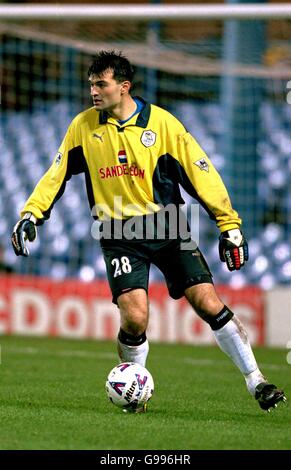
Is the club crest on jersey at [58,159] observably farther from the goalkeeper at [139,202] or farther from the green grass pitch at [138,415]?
the green grass pitch at [138,415]

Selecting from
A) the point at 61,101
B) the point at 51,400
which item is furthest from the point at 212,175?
the point at 61,101

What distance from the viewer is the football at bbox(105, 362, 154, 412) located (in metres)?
5.91

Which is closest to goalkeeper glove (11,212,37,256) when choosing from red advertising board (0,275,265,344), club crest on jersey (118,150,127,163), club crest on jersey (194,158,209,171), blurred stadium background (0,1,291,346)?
club crest on jersey (118,150,127,163)

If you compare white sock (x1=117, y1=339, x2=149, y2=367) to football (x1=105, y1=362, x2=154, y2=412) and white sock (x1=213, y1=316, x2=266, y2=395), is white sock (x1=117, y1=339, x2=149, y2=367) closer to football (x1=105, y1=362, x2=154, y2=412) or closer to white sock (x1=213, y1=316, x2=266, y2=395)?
football (x1=105, y1=362, x2=154, y2=412)

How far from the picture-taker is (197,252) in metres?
6.33

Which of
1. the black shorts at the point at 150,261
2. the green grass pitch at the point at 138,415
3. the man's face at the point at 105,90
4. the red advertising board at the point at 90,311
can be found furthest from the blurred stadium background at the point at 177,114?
the man's face at the point at 105,90

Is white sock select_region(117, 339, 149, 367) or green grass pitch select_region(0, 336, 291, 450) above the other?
white sock select_region(117, 339, 149, 367)

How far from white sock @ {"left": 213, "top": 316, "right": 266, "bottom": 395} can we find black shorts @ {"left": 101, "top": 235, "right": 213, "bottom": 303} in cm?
29

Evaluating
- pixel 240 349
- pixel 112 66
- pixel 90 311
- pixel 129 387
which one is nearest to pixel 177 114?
pixel 90 311

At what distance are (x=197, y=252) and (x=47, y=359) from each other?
12.7 feet

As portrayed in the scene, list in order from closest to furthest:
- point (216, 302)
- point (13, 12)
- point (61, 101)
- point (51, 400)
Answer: point (216, 302)
point (51, 400)
point (13, 12)
point (61, 101)

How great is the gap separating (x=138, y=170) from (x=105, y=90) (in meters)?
0.50

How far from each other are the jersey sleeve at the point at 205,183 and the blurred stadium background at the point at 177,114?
5985 millimetres
